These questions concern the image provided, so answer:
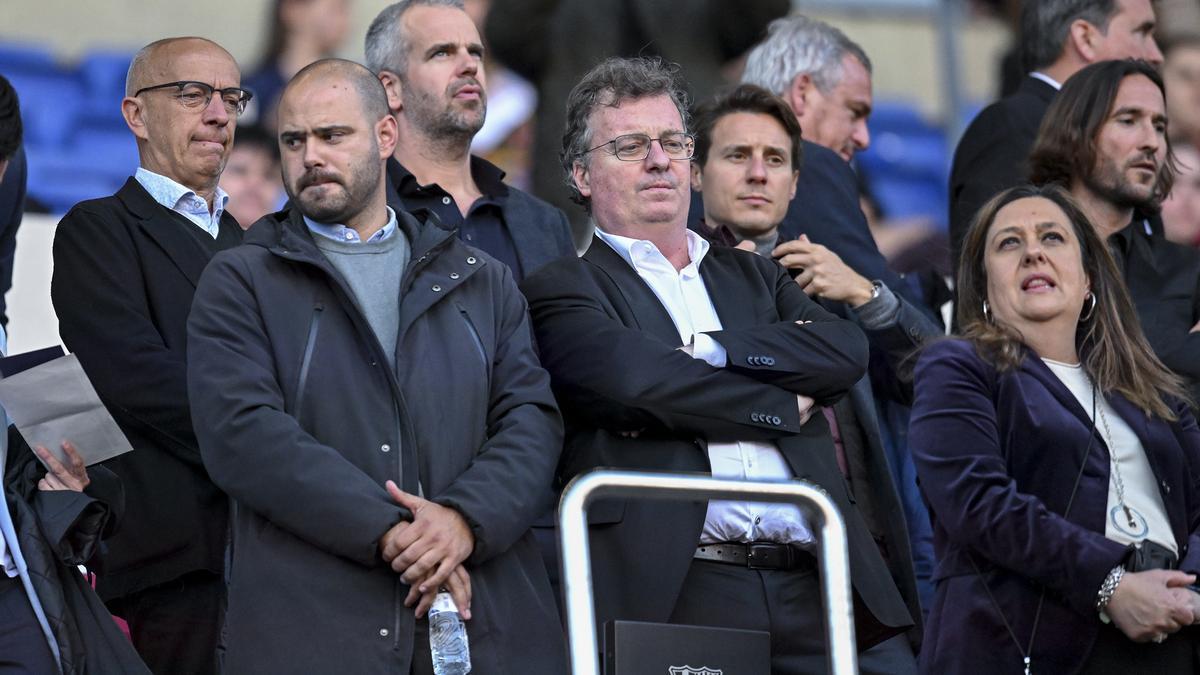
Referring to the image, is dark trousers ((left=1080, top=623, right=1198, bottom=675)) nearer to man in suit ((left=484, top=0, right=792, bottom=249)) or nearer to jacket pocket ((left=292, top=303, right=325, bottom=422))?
jacket pocket ((left=292, top=303, right=325, bottom=422))

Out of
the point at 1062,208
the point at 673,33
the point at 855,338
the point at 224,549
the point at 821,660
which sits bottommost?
the point at 821,660

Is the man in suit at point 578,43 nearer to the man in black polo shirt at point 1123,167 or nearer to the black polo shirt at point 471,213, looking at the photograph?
the man in black polo shirt at point 1123,167

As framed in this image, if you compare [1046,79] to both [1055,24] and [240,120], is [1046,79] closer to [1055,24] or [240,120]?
[1055,24]

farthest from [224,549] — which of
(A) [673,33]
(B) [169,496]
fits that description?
(A) [673,33]

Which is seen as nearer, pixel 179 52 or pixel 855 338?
pixel 855 338

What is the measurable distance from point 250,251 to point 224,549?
0.72 metres

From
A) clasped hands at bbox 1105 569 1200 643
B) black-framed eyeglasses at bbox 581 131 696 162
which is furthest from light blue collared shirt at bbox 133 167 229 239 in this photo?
clasped hands at bbox 1105 569 1200 643

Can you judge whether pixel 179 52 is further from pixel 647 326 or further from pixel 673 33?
pixel 673 33

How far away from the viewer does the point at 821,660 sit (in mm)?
4656

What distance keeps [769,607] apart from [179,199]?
179 cm

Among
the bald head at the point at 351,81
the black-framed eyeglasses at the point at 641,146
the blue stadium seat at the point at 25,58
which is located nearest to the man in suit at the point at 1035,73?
the black-framed eyeglasses at the point at 641,146

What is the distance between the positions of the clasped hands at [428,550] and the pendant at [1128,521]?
67.3 inches

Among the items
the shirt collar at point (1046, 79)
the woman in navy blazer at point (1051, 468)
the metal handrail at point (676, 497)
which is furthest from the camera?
the shirt collar at point (1046, 79)

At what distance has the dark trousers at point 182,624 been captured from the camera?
4742mm
